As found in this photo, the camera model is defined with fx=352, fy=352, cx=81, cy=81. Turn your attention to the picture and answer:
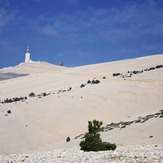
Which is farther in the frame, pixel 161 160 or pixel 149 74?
pixel 149 74

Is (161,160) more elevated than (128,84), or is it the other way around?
(128,84)

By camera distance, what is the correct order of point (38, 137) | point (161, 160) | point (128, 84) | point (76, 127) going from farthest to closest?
point (128, 84) → point (76, 127) → point (38, 137) → point (161, 160)

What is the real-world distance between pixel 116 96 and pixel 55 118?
14563 mm

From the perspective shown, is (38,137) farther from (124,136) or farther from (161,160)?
(161,160)

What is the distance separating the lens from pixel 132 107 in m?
52.3

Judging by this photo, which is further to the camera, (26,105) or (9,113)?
(26,105)

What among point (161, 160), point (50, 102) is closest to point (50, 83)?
point (50, 102)

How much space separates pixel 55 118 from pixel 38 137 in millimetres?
7777

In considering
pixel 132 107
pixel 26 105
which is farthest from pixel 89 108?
pixel 26 105

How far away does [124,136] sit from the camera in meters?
29.2

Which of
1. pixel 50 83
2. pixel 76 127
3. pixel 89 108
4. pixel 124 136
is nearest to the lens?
pixel 124 136

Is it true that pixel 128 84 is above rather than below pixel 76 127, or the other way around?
above

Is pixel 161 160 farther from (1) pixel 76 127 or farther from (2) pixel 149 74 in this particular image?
(2) pixel 149 74

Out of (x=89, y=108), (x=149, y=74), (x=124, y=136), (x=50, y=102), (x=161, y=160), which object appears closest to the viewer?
(x=161, y=160)
